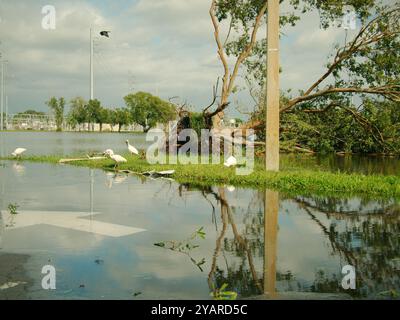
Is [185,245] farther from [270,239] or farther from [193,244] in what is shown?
[270,239]

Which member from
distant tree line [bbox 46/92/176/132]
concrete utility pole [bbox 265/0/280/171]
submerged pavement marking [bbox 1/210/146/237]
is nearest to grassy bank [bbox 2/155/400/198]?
concrete utility pole [bbox 265/0/280/171]

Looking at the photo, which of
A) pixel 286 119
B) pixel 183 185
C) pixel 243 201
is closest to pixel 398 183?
pixel 243 201

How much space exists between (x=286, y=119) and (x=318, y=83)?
3160 mm

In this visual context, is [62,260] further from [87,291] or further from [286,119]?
[286,119]

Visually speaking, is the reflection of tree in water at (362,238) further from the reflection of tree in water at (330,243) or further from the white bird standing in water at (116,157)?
the white bird standing in water at (116,157)

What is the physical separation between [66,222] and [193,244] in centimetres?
234

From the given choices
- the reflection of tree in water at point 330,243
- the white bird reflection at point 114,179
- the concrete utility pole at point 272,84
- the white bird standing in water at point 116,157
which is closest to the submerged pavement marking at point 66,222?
the reflection of tree in water at point 330,243

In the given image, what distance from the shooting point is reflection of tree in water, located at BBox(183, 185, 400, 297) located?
14.8 feet

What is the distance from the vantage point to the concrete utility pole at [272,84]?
13.3 m

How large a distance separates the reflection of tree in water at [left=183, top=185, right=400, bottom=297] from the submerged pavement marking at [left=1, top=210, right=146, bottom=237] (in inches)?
56.8

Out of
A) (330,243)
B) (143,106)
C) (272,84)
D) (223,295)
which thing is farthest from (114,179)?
(143,106)

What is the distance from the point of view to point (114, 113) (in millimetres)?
114812

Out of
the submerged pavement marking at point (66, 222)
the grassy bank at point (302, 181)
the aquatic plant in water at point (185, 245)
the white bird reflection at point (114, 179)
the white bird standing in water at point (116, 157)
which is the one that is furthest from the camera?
the white bird standing in water at point (116, 157)

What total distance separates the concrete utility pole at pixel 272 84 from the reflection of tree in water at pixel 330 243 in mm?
3741
